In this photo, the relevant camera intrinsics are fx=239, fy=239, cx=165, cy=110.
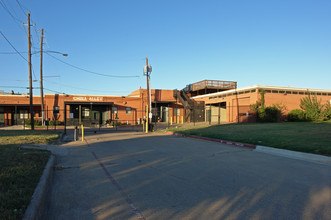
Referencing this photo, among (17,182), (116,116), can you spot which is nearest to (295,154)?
(17,182)

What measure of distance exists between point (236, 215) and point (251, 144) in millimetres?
8970

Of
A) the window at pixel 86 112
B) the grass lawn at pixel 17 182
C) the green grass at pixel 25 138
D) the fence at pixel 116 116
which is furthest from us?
the window at pixel 86 112

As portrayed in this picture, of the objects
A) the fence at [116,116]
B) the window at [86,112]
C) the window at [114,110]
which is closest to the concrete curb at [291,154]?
the fence at [116,116]

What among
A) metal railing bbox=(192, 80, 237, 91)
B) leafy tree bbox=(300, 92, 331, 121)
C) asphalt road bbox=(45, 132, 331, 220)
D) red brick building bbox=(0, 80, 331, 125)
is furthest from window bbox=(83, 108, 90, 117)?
leafy tree bbox=(300, 92, 331, 121)

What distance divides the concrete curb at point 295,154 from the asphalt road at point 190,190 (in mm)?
777

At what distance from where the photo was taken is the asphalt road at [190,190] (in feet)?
13.3

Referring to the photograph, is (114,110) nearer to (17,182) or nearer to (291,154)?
(291,154)

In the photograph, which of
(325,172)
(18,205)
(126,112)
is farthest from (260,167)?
(126,112)

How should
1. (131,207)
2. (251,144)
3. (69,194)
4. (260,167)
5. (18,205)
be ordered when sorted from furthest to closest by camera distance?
(251,144) → (260,167) → (69,194) → (131,207) → (18,205)

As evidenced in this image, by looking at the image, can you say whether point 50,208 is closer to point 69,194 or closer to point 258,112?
point 69,194

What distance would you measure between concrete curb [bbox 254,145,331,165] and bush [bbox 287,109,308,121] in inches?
717

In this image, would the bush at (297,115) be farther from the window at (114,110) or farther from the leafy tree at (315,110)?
the window at (114,110)

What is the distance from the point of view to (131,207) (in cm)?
427

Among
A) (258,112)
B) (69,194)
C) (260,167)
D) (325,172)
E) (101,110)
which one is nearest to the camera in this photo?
(69,194)
